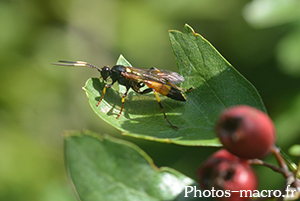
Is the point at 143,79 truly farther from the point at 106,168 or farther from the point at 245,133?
the point at 245,133

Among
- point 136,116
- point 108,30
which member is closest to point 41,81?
point 108,30

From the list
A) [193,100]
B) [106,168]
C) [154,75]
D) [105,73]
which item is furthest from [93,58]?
[106,168]

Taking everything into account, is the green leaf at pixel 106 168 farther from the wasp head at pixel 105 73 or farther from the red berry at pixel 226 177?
the wasp head at pixel 105 73

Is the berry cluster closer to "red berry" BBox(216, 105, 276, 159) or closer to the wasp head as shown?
"red berry" BBox(216, 105, 276, 159)

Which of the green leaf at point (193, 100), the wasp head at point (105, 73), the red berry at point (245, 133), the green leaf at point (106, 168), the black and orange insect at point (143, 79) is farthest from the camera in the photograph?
the wasp head at point (105, 73)

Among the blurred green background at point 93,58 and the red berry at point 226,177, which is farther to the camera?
the blurred green background at point 93,58

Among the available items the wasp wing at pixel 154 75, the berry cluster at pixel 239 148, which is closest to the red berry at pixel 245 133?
the berry cluster at pixel 239 148
